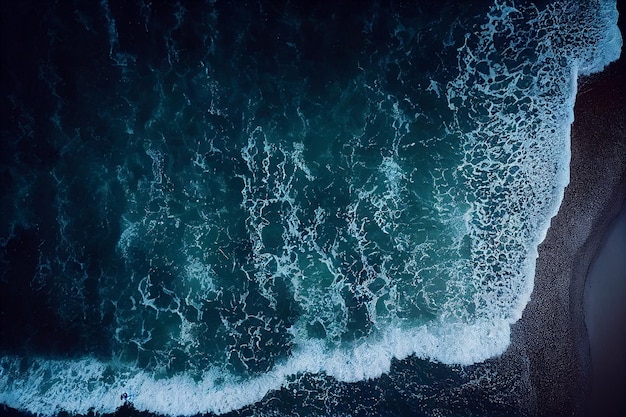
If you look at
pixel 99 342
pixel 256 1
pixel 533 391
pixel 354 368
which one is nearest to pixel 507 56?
pixel 256 1

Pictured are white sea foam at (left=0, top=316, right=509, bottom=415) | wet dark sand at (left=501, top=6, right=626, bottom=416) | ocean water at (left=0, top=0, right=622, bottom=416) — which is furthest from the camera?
ocean water at (left=0, top=0, right=622, bottom=416)

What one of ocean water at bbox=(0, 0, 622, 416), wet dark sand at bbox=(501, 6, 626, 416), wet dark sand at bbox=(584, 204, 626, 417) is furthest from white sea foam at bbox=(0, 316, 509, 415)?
wet dark sand at bbox=(584, 204, 626, 417)

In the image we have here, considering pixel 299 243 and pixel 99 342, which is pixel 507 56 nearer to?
pixel 299 243

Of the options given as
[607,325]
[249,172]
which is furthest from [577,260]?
[249,172]

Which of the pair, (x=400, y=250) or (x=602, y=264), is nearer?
(x=602, y=264)

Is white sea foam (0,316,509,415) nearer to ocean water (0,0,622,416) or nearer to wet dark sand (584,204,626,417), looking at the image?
ocean water (0,0,622,416)
